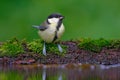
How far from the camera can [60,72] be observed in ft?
20.4

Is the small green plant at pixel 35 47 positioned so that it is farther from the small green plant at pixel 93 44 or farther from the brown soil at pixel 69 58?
the small green plant at pixel 93 44

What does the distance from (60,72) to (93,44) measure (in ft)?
2.15

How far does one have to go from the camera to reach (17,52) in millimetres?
6586

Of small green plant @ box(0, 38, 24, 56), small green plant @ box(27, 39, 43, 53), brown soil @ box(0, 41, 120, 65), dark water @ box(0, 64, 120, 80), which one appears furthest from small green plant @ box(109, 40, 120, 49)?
small green plant @ box(0, 38, 24, 56)

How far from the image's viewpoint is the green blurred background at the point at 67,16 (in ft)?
36.9

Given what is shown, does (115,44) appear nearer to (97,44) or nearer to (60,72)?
(97,44)

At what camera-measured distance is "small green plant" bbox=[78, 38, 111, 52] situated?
6.71 m

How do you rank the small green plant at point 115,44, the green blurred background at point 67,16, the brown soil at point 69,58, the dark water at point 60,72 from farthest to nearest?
the green blurred background at point 67,16, the small green plant at point 115,44, the brown soil at point 69,58, the dark water at point 60,72

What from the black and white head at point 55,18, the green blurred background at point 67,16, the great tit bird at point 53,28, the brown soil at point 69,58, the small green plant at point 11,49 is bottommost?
the brown soil at point 69,58

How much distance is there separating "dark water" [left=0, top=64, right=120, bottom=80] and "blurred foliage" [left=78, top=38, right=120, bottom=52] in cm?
34

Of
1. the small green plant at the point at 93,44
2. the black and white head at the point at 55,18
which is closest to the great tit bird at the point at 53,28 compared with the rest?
the black and white head at the point at 55,18

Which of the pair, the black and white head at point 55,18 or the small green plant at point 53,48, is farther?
the black and white head at point 55,18

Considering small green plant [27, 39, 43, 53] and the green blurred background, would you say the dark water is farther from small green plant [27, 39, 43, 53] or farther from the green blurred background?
the green blurred background

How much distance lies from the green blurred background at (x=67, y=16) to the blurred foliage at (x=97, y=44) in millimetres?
4115
